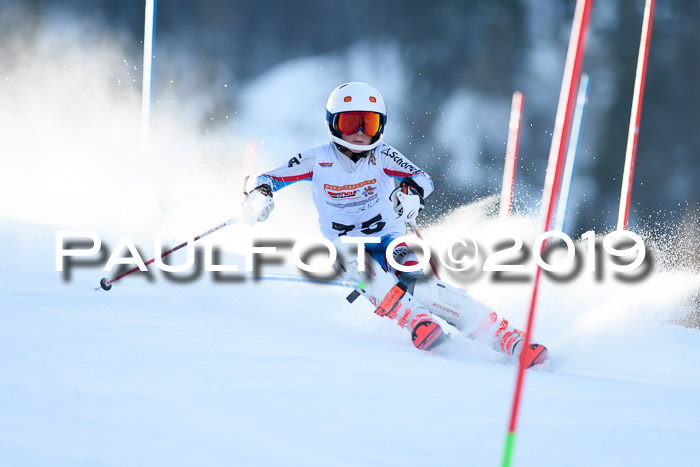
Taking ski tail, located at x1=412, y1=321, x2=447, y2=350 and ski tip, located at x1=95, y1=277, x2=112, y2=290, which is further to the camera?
ski tip, located at x1=95, y1=277, x2=112, y2=290

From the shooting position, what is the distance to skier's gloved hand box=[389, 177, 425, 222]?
10.5ft

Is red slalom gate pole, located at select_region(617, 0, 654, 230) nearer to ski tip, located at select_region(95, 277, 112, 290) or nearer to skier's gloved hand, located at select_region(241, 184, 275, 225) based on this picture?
skier's gloved hand, located at select_region(241, 184, 275, 225)

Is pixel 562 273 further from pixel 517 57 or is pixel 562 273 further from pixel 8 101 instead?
pixel 8 101

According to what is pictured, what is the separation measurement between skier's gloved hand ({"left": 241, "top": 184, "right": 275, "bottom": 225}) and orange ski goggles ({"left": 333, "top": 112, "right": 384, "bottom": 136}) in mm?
551

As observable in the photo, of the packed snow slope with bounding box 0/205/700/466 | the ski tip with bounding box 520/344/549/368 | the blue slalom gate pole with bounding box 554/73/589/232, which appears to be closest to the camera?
the packed snow slope with bounding box 0/205/700/466

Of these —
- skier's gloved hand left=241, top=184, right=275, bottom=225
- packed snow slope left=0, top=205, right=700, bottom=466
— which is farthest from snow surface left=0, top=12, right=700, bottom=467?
skier's gloved hand left=241, top=184, right=275, bottom=225

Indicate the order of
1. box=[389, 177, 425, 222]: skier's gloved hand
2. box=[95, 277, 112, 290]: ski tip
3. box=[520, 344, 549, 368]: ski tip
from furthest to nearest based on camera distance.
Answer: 1. box=[95, 277, 112, 290]: ski tip
2. box=[389, 177, 425, 222]: skier's gloved hand
3. box=[520, 344, 549, 368]: ski tip

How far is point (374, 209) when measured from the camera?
347 cm

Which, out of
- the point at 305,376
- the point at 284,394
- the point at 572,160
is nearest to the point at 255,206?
the point at 305,376

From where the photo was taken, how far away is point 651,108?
14.0 m

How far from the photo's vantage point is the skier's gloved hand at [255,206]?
3.28 meters

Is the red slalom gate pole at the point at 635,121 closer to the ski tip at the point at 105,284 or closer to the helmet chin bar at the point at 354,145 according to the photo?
the helmet chin bar at the point at 354,145

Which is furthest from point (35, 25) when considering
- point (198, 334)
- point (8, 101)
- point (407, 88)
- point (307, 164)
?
point (198, 334)

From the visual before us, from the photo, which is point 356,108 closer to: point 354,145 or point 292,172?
point 354,145
